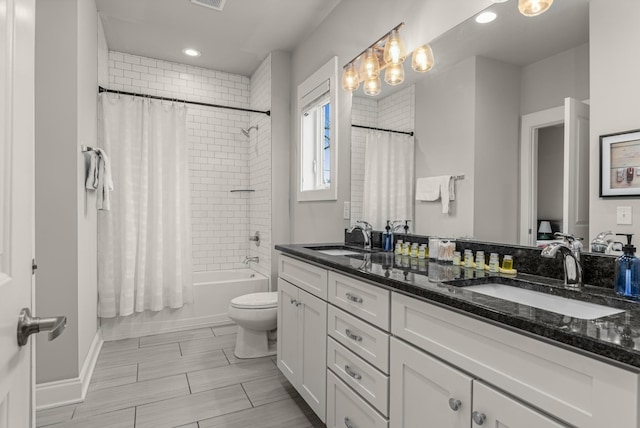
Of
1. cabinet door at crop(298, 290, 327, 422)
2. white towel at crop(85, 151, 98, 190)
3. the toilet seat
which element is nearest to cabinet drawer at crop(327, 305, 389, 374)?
cabinet door at crop(298, 290, 327, 422)

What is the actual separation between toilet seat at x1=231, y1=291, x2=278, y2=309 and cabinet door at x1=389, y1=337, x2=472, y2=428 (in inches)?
65.2

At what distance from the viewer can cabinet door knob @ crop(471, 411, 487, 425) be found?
95 cm

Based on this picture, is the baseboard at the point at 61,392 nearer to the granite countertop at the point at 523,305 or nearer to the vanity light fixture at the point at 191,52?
the granite countertop at the point at 523,305

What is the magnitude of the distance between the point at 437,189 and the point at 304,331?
1086mm

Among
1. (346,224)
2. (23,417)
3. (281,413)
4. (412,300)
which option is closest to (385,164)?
(346,224)

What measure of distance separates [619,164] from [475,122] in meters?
0.67

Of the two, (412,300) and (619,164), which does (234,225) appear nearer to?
(412,300)

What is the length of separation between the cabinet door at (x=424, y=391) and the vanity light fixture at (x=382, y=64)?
1.55 meters

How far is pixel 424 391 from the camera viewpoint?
1.17 meters

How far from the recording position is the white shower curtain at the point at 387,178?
2172mm

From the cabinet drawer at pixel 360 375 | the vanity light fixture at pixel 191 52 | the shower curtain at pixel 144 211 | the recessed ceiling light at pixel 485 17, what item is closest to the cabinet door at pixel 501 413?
the cabinet drawer at pixel 360 375

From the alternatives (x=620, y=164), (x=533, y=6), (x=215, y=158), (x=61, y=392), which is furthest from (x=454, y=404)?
(x=215, y=158)

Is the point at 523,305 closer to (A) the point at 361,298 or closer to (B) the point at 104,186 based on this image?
(A) the point at 361,298

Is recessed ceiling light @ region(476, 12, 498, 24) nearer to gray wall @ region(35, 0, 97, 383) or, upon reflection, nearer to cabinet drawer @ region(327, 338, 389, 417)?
cabinet drawer @ region(327, 338, 389, 417)
